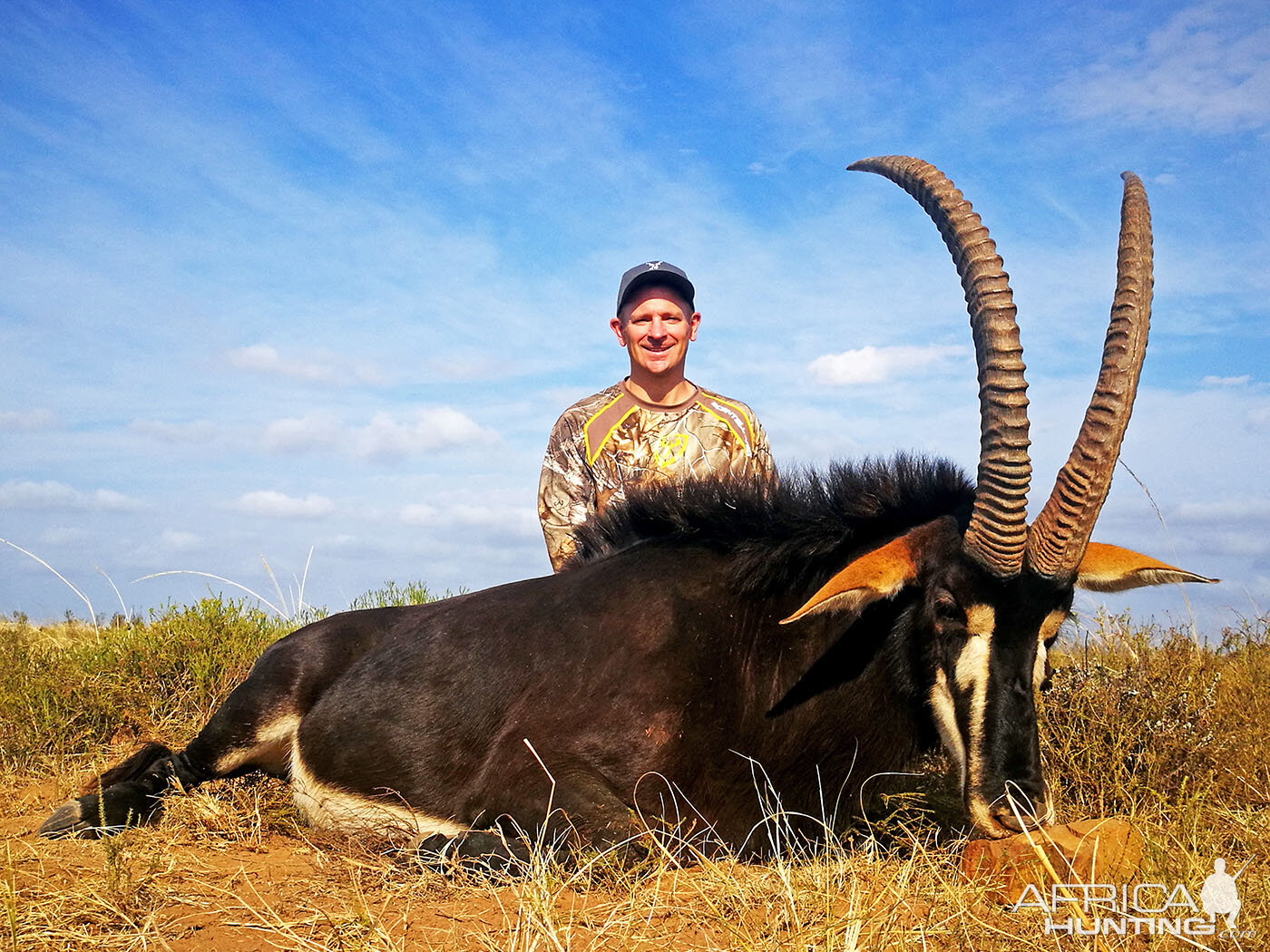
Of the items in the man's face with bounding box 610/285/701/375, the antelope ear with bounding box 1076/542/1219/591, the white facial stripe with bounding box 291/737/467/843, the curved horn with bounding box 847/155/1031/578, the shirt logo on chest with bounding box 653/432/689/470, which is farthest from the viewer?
the man's face with bounding box 610/285/701/375

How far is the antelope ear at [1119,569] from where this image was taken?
4.07 meters

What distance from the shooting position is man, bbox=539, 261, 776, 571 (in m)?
6.85

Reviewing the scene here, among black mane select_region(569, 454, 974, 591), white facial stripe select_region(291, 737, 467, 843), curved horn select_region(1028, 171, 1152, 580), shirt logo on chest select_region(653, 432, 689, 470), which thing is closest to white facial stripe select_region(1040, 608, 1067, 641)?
curved horn select_region(1028, 171, 1152, 580)

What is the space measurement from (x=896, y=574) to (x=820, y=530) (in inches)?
22.4

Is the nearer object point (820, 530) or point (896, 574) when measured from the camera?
point (896, 574)

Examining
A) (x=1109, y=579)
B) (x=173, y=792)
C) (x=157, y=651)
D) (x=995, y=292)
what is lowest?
(x=173, y=792)

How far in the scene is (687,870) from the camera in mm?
3645

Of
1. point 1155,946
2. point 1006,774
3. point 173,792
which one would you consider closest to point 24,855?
point 173,792

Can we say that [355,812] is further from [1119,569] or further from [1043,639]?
[1119,569]

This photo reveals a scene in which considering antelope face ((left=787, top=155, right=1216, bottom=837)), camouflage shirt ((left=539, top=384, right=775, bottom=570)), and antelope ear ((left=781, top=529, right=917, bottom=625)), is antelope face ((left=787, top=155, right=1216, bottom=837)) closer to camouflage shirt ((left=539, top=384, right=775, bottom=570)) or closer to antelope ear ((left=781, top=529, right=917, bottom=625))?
antelope ear ((left=781, top=529, right=917, bottom=625))

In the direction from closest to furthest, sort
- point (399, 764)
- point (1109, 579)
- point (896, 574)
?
point (896, 574) → point (1109, 579) → point (399, 764)

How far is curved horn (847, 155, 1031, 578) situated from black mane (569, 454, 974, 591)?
0.35 metres

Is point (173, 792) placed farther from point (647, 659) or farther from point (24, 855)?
point (647, 659)

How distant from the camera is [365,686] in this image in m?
5.08
